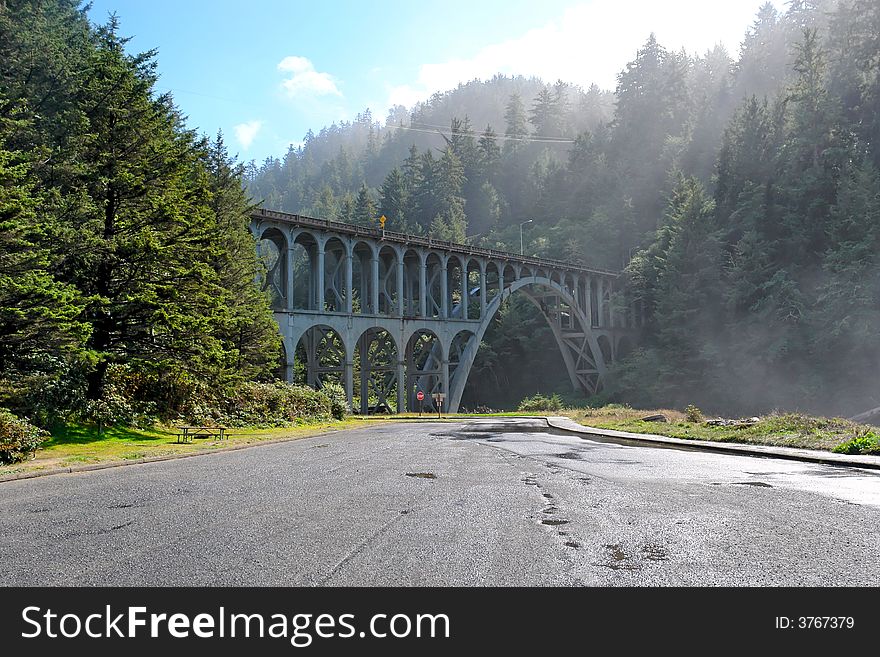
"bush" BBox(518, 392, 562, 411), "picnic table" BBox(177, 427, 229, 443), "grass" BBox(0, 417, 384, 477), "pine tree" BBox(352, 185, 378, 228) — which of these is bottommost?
"bush" BBox(518, 392, 562, 411)

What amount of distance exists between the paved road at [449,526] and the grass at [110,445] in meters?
2.48

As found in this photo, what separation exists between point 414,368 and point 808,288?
36.8 metres

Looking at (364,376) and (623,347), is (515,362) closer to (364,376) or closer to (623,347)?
(623,347)

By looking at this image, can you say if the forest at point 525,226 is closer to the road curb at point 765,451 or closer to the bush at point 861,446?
the road curb at point 765,451

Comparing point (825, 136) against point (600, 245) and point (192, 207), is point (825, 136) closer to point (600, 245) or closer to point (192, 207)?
point (600, 245)

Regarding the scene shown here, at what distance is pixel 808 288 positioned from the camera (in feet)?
206

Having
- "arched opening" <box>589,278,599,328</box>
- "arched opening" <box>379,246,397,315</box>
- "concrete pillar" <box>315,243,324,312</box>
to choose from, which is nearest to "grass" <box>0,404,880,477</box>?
"concrete pillar" <box>315,243,324,312</box>

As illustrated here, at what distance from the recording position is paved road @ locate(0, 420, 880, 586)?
5.25 meters

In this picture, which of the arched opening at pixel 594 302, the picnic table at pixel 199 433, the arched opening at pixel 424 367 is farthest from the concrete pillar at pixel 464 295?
the picnic table at pixel 199 433

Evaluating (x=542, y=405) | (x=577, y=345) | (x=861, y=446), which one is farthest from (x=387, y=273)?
(x=861, y=446)

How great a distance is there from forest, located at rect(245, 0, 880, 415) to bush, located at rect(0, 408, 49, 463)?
5553 cm

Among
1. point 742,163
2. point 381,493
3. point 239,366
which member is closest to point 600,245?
point 742,163

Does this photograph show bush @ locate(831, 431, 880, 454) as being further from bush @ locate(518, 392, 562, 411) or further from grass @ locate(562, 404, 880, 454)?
bush @ locate(518, 392, 562, 411)

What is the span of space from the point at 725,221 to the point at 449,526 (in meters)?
76.3
